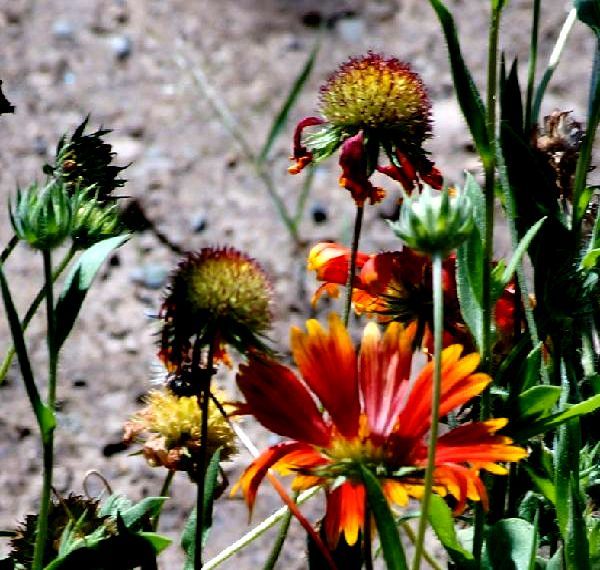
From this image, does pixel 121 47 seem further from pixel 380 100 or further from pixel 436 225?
pixel 436 225

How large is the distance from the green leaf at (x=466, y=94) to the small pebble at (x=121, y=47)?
1.36m

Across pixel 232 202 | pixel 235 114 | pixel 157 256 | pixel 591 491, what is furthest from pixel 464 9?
pixel 591 491

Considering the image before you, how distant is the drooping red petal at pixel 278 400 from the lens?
64cm

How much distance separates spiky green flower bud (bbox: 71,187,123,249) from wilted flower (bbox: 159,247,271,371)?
7 centimetres

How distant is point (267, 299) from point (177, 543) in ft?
2.33

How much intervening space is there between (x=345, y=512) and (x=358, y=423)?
6 centimetres

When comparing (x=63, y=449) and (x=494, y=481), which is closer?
(x=494, y=481)

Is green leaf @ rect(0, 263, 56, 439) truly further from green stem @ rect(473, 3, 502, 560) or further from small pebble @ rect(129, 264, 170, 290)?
small pebble @ rect(129, 264, 170, 290)

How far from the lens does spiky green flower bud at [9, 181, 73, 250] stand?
0.64 metres

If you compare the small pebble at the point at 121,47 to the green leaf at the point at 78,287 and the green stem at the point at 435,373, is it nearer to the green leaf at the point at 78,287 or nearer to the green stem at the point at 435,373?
the green leaf at the point at 78,287

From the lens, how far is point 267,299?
70 cm

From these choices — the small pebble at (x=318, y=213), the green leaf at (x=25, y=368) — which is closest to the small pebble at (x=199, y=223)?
the small pebble at (x=318, y=213)

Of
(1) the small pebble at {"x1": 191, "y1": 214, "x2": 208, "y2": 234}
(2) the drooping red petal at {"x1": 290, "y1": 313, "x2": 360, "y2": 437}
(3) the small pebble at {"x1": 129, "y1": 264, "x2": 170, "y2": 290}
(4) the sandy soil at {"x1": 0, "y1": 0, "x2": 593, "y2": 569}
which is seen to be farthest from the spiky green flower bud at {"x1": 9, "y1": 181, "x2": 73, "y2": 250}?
(1) the small pebble at {"x1": 191, "y1": 214, "x2": 208, "y2": 234}

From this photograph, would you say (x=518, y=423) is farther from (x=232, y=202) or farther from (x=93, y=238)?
(x=232, y=202)
